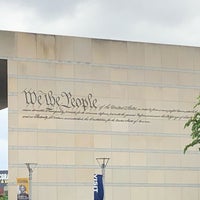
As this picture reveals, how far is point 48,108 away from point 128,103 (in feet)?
17.3

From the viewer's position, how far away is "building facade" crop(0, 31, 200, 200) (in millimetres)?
40469

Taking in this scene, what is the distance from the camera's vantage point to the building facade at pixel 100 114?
4047 cm

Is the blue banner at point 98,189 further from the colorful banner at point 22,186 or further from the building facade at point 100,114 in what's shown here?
the building facade at point 100,114

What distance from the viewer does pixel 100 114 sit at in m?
42.1

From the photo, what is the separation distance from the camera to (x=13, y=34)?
4084 cm

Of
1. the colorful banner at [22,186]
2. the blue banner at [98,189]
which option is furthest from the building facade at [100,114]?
the blue banner at [98,189]

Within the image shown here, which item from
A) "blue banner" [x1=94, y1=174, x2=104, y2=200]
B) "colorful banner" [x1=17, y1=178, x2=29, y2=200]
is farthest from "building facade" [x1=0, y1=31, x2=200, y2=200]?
"blue banner" [x1=94, y1=174, x2=104, y2=200]

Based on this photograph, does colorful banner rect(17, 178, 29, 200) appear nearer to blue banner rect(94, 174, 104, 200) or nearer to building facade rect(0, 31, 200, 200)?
building facade rect(0, 31, 200, 200)

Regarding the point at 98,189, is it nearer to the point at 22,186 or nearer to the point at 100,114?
the point at 22,186

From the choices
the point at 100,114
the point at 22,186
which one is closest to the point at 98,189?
the point at 22,186

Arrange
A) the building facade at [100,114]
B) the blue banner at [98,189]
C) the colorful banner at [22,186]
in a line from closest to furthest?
the blue banner at [98,189] < the colorful banner at [22,186] < the building facade at [100,114]

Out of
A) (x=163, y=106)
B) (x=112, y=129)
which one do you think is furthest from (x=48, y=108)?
(x=163, y=106)

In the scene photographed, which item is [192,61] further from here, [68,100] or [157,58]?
[68,100]

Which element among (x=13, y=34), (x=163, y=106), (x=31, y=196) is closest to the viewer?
(x=31, y=196)
